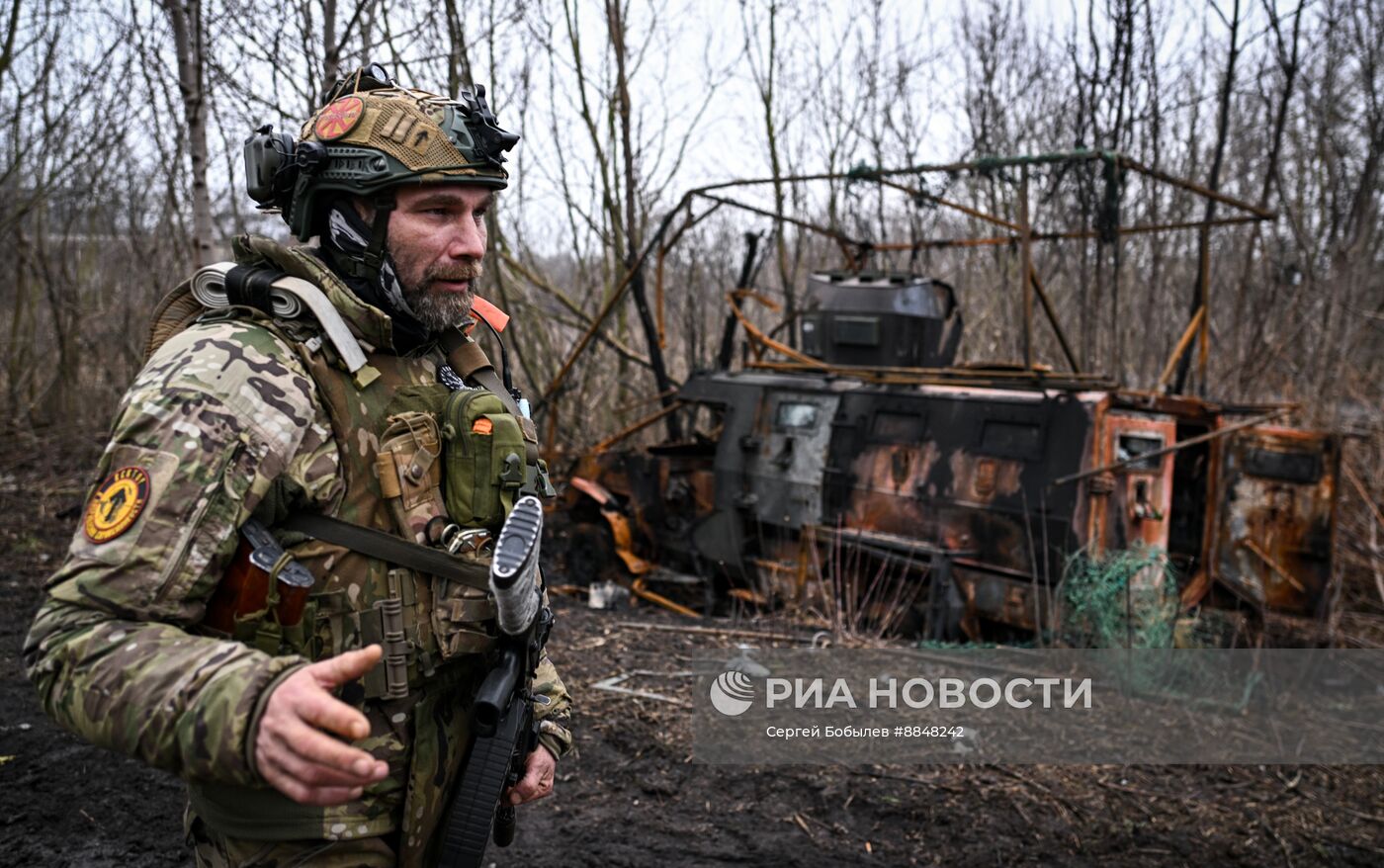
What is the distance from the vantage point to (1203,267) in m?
6.70

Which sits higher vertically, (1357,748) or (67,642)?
(67,642)

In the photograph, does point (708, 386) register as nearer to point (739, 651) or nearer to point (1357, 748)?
point (739, 651)

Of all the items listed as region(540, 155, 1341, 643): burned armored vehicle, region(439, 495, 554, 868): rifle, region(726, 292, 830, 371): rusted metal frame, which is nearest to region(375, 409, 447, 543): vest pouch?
region(439, 495, 554, 868): rifle

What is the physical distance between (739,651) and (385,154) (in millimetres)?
4321

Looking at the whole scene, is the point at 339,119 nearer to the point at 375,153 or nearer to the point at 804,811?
the point at 375,153

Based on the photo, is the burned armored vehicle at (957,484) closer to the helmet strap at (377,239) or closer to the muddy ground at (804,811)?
the muddy ground at (804,811)

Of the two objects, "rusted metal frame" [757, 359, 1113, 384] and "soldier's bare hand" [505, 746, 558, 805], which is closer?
"soldier's bare hand" [505, 746, 558, 805]

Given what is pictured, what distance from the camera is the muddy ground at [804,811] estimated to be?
3496 mm

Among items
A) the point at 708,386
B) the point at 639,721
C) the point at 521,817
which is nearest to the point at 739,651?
the point at 639,721

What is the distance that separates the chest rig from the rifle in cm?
7

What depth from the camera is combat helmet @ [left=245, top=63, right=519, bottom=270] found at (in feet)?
5.77

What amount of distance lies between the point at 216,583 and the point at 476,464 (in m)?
0.48

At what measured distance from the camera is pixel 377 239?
177cm

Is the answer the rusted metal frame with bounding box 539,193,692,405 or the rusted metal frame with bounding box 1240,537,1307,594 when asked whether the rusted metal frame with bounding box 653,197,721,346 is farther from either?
the rusted metal frame with bounding box 1240,537,1307,594
